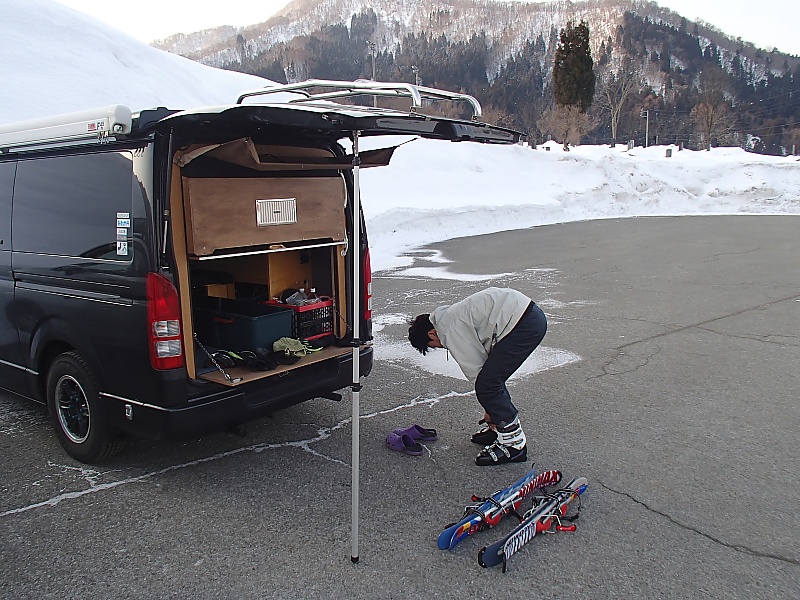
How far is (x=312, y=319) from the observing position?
16.9 ft

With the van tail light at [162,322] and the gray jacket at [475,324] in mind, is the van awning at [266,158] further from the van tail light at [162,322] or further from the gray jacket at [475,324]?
the gray jacket at [475,324]

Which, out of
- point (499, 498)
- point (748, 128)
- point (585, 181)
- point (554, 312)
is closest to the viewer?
point (499, 498)

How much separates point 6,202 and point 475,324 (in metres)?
3.57

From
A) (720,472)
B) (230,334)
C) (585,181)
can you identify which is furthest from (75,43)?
(720,472)

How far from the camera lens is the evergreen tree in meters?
50.2

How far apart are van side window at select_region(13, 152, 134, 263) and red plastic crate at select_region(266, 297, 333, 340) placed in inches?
53.1

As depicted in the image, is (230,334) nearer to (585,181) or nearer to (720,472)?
A: (720,472)

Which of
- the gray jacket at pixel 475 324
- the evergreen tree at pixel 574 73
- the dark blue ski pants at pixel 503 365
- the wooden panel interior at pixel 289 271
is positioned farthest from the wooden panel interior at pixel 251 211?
the evergreen tree at pixel 574 73

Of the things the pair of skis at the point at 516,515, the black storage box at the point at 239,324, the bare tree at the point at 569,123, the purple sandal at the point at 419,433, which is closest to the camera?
the pair of skis at the point at 516,515

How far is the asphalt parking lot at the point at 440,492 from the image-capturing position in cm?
331

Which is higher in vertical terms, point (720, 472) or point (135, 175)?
point (135, 175)

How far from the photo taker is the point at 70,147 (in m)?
4.44

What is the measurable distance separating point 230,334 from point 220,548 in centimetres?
165

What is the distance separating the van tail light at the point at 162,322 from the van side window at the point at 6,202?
1797mm
